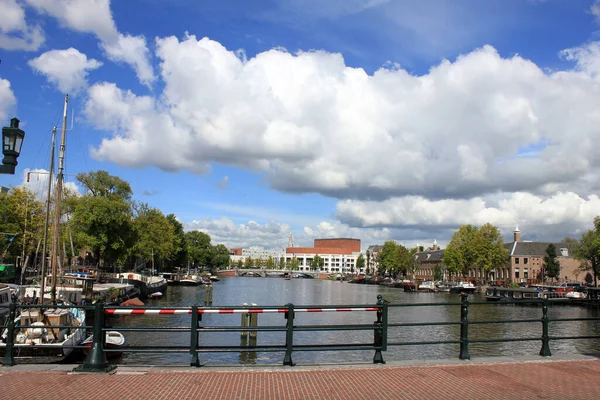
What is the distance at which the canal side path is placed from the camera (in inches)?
314

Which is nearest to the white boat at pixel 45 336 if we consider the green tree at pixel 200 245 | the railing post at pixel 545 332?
the railing post at pixel 545 332

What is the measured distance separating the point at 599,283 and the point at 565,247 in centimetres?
1222

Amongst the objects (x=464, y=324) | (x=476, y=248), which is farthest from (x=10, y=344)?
(x=476, y=248)

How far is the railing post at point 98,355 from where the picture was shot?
9.28 m

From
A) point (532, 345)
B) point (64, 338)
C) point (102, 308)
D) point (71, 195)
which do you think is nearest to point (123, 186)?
point (71, 195)

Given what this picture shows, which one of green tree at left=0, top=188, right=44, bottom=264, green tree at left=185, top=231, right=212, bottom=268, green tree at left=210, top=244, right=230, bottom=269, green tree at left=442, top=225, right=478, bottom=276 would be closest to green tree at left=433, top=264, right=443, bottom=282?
green tree at left=442, top=225, right=478, bottom=276

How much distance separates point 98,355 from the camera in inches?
369

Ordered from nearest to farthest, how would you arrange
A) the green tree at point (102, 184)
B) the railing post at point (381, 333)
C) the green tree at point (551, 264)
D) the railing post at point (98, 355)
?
the railing post at point (98, 355), the railing post at point (381, 333), the green tree at point (102, 184), the green tree at point (551, 264)

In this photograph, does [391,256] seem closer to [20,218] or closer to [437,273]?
[437,273]

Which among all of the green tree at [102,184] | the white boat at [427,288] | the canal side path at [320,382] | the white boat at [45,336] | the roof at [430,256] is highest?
the green tree at [102,184]

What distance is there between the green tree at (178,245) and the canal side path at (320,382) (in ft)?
318

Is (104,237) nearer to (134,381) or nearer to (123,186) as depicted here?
(123,186)

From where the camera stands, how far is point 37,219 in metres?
64.2

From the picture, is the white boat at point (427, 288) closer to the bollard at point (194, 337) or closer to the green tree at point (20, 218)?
the green tree at point (20, 218)
